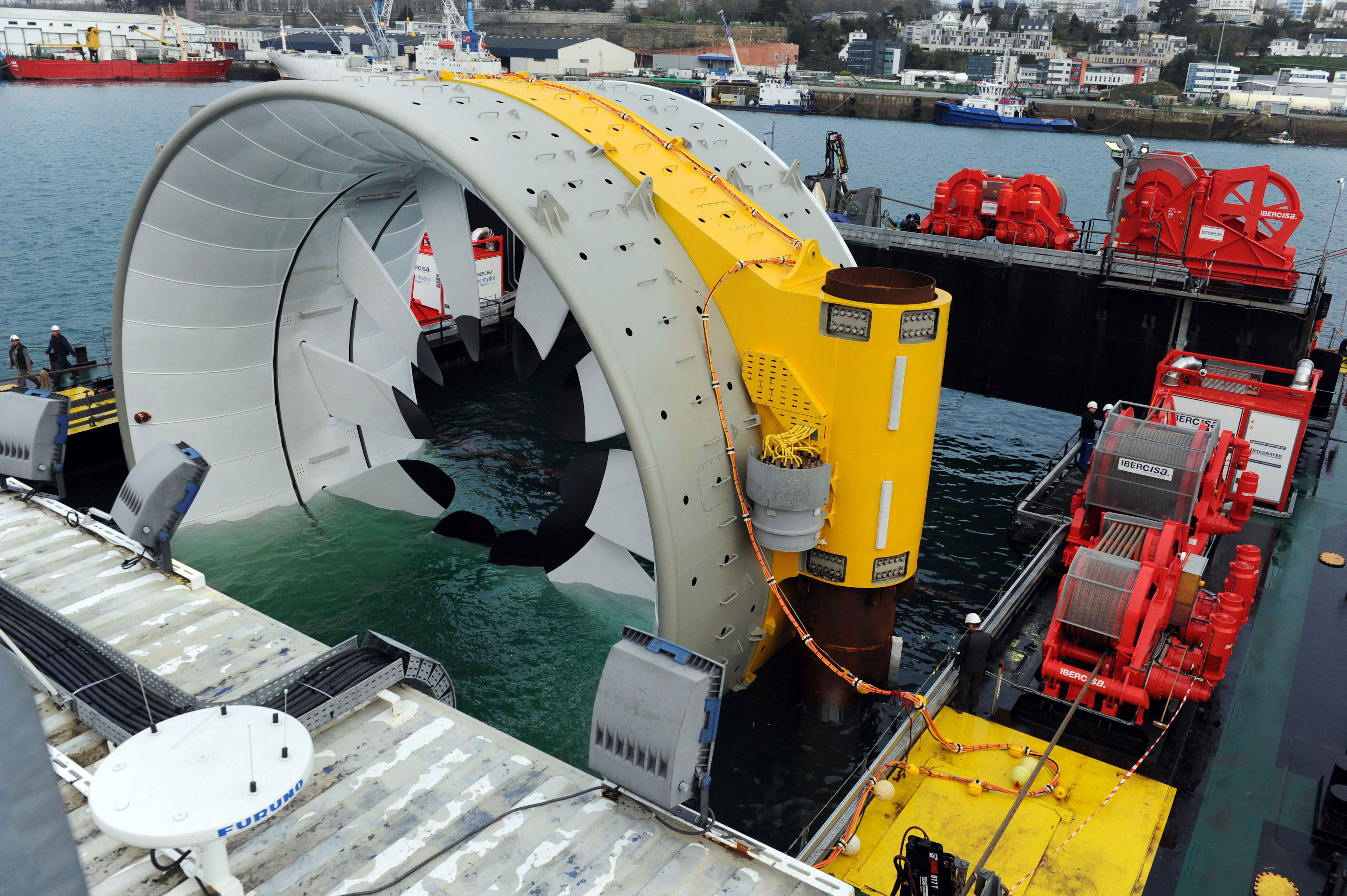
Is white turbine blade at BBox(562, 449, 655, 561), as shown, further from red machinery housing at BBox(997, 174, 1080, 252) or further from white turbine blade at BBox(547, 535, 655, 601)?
red machinery housing at BBox(997, 174, 1080, 252)

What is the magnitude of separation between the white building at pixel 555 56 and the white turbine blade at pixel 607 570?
3120 inches

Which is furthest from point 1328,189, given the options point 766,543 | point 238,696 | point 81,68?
point 81,68

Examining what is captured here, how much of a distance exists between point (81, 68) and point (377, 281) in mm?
126828

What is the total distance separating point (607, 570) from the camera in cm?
1243

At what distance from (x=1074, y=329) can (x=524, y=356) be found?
1620 centimetres

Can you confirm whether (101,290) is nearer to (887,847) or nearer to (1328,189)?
(887,847)

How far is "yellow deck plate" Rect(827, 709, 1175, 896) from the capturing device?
30.5 feet

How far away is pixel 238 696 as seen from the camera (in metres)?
7.95

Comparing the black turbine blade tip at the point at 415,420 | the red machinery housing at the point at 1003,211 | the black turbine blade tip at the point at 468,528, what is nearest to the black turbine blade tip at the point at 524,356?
the black turbine blade tip at the point at 415,420

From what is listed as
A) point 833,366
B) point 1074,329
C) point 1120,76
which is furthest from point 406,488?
point 1120,76

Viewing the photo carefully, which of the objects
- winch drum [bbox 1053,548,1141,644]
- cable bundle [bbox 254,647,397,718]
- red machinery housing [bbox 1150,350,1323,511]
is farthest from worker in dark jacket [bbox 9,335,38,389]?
red machinery housing [bbox 1150,350,1323,511]

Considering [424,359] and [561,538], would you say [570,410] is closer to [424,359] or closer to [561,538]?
[561,538]

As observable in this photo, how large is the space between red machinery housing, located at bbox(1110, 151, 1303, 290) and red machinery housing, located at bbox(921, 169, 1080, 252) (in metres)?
1.76

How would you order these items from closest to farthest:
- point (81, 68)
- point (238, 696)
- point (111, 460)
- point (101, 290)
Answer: point (238, 696) < point (111, 460) < point (101, 290) < point (81, 68)
